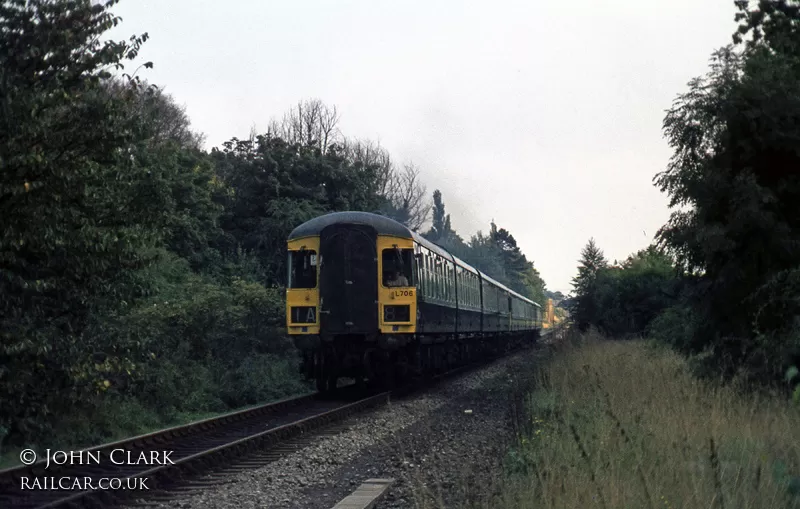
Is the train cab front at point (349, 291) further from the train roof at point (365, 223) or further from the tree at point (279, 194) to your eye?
the tree at point (279, 194)

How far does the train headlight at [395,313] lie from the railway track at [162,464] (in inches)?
126

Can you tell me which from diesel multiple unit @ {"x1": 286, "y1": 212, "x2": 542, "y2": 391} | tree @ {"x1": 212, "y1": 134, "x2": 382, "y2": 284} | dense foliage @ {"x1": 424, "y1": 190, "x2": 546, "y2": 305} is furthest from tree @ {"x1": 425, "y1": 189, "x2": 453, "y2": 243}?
diesel multiple unit @ {"x1": 286, "y1": 212, "x2": 542, "y2": 391}

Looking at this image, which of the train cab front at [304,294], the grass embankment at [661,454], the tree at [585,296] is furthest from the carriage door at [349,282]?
the tree at [585,296]

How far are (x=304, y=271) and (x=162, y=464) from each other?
8608 mm

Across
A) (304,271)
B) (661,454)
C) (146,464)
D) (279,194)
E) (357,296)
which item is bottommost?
(146,464)

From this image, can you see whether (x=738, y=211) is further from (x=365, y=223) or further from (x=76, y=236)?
(x=76, y=236)

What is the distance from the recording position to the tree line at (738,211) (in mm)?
12219

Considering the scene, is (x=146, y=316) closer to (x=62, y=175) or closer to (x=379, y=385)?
(x=379, y=385)

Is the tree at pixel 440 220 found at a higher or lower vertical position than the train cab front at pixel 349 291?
higher

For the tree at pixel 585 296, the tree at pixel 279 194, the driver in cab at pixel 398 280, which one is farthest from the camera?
the tree at pixel 585 296

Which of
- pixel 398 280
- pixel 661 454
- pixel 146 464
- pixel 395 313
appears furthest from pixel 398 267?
pixel 661 454

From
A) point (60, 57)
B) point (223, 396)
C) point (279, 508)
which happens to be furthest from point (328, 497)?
point (223, 396)

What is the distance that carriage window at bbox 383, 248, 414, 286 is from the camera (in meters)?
17.3

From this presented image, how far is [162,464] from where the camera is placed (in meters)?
9.13
